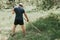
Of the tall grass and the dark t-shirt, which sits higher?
the dark t-shirt

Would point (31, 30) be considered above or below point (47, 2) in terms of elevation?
below

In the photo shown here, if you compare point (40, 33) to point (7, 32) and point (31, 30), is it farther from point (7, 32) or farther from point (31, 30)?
point (7, 32)

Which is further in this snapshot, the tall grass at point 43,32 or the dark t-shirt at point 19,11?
the dark t-shirt at point 19,11

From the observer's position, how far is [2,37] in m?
12.9

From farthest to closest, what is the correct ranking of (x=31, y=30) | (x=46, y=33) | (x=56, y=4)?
(x=56, y=4) < (x=31, y=30) < (x=46, y=33)

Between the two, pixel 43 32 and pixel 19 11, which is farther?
pixel 43 32

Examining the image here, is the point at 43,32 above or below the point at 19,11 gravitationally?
below

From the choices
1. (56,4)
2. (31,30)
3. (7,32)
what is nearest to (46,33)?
(31,30)

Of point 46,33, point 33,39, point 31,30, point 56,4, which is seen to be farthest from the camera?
point 56,4

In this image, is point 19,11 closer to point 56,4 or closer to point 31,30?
point 31,30

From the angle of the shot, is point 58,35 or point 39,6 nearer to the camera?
point 58,35

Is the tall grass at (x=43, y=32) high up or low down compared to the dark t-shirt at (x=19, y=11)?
down

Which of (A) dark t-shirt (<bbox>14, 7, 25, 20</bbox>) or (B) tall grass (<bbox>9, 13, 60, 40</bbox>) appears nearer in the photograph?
(B) tall grass (<bbox>9, 13, 60, 40</bbox>)

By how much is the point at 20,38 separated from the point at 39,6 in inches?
210
